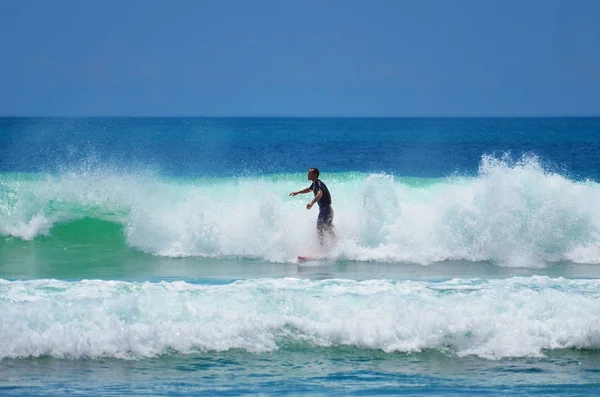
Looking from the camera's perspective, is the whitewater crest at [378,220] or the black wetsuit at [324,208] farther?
the whitewater crest at [378,220]

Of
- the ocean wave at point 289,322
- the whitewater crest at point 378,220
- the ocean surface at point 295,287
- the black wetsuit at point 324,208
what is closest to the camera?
the ocean surface at point 295,287

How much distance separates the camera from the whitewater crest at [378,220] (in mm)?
14203

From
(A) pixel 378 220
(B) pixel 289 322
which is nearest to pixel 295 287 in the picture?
(B) pixel 289 322

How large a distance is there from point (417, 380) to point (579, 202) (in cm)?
882

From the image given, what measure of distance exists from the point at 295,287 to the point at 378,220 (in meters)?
5.29

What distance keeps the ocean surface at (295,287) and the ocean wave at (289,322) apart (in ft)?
0.07

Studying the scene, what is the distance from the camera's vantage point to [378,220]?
15.3 m

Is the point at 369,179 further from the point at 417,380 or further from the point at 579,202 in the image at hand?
the point at 417,380

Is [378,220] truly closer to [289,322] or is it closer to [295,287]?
[295,287]

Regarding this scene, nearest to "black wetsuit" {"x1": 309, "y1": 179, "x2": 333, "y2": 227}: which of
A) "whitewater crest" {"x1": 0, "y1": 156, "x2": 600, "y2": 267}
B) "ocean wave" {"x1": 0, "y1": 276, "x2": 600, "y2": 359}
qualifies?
"whitewater crest" {"x1": 0, "y1": 156, "x2": 600, "y2": 267}

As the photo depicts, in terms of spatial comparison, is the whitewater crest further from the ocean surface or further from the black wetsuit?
the black wetsuit

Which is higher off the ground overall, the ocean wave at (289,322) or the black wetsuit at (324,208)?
the black wetsuit at (324,208)

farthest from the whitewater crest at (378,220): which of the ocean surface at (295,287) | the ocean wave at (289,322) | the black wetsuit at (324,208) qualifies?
the ocean wave at (289,322)

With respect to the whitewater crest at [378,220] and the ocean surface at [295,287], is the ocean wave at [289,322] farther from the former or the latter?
the whitewater crest at [378,220]
